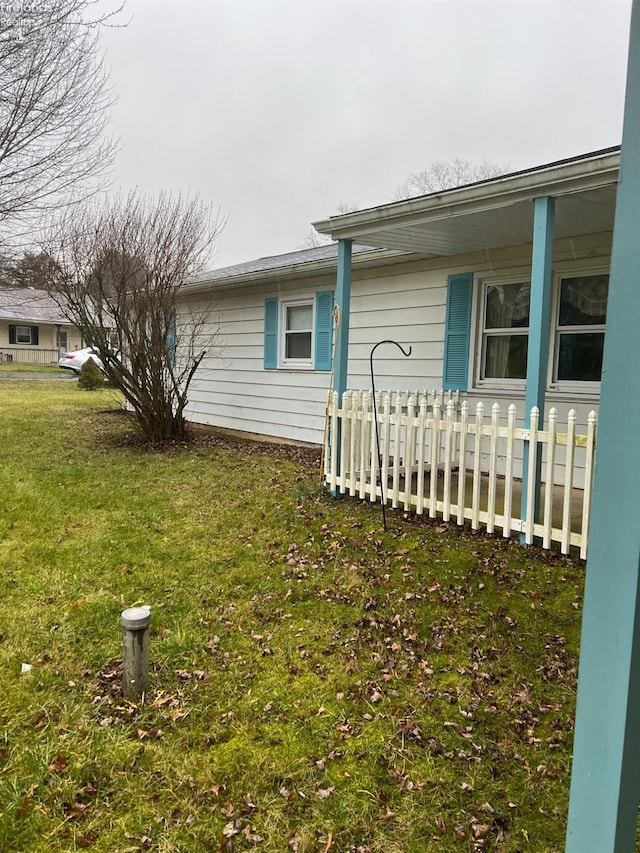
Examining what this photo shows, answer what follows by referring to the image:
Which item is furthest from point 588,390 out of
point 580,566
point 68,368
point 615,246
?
point 68,368

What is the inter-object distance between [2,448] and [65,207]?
3.80 meters

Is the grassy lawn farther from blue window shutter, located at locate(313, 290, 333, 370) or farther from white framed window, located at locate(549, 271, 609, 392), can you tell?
blue window shutter, located at locate(313, 290, 333, 370)

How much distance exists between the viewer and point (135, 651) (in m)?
2.76

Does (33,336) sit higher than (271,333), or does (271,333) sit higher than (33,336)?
(33,336)

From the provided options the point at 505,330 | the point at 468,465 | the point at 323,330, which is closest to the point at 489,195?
the point at 505,330

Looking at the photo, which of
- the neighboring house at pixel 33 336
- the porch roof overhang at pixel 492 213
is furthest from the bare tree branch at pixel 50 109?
the neighboring house at pixel 33 336

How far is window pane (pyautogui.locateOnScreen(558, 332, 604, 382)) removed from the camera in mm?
5910

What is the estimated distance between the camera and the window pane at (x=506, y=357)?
6.51 metres

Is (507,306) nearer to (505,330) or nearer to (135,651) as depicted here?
(505,330)

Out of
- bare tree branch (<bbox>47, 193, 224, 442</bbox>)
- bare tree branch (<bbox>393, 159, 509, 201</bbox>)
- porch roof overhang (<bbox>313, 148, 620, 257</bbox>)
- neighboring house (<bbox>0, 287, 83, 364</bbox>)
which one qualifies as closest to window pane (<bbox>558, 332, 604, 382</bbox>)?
porch roof overhang (<bbox>313, 148, 620, 257</bbox>)

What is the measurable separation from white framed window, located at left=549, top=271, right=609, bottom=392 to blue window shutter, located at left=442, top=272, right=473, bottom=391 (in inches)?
40.7

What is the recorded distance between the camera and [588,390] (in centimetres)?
594

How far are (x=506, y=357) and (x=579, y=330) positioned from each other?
35.6 inches

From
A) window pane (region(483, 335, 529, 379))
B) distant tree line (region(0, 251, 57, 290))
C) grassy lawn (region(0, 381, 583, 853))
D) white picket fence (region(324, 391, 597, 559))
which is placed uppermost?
distant tree line (region(0, 251, 57, 290))
